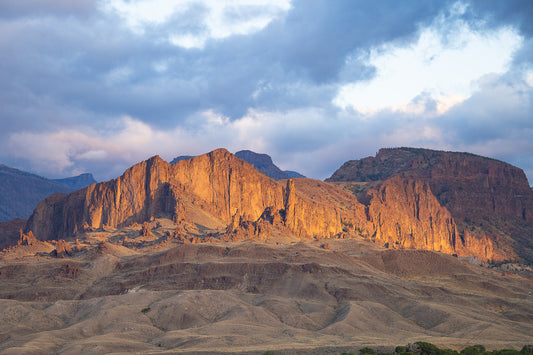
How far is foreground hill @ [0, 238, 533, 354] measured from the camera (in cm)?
11506

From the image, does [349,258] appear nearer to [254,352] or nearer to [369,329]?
[369,329]

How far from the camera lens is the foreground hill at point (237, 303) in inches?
4530

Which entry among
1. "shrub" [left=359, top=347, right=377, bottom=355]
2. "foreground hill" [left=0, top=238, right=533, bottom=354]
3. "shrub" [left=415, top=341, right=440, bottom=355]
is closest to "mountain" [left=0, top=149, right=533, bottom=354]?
"foreground hill" [left=0, top=238, right=533, bottom=354]

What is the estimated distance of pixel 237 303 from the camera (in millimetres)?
144750

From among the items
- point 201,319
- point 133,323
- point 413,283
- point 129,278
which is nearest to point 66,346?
point 133,323

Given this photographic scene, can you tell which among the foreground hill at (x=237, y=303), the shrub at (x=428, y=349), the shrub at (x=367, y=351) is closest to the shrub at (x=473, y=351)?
the shrub at (x=428, y=349)

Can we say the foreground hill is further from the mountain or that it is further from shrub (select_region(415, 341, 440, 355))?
shrub (select_region(415, 341, 440, 355))

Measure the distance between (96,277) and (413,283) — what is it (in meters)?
89.5

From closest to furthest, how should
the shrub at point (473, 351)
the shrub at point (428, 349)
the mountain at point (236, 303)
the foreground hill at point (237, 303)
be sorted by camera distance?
the shrub at point (473, 351)
the shrub at point (428, 349)
the mountain at point (236, 303)
the foreground hill at point (237, 303)

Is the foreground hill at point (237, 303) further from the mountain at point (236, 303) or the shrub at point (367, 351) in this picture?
the shrub at point (367, 351)

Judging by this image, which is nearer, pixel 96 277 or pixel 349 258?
pixel 96 277

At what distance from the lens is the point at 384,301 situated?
157000 millimetres

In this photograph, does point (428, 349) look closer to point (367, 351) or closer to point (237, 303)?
point (367, 351)

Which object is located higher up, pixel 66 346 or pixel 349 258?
pixel 349 258
